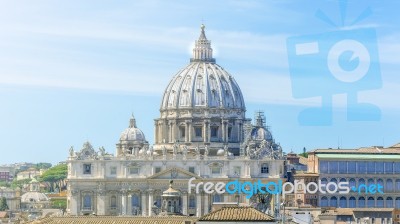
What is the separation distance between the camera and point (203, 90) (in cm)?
15675

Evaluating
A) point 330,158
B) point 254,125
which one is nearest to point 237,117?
point 254,125

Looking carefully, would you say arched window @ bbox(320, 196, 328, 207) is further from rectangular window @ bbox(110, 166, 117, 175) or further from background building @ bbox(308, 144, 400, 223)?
rectangular window @ bbox(110, 166, 117, 175)

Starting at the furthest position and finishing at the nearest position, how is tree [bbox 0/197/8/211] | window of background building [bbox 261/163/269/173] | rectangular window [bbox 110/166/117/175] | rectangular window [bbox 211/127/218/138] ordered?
1. tree [bbox 0/197/8/211]
2. rectangular window [bbox 211/127/218/138]
3. window of background building [bbox 261/163/269/173]
4. rectangular window [bbox 110/166/117/175]

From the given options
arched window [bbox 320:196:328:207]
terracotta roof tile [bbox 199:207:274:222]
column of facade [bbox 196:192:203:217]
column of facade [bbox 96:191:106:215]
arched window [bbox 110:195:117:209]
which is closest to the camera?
terracotta roof tile [bbox 199:207:274:222]

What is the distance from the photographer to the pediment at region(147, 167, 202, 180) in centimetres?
13725

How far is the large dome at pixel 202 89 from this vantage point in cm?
15600

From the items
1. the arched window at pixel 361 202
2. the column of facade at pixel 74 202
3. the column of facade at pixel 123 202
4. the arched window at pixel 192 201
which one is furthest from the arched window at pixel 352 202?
the column of facade at pixel 74 202

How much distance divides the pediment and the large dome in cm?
1920

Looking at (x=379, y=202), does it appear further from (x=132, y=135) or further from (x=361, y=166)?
(x=132, y=135)

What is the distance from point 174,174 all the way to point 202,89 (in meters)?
21.5

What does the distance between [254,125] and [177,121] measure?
28.7 feet

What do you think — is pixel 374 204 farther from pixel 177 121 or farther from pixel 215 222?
pixel 215 222

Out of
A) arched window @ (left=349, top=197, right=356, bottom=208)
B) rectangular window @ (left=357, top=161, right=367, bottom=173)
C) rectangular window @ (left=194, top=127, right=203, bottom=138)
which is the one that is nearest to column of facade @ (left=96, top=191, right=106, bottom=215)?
rectangular window @ (left=194, top=127, right=203, bottom=138)

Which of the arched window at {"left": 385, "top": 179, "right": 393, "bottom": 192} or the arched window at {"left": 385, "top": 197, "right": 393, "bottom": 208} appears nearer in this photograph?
the arched window at {"left": 385, "top": 197, "right": 393, "bottom": 208}
